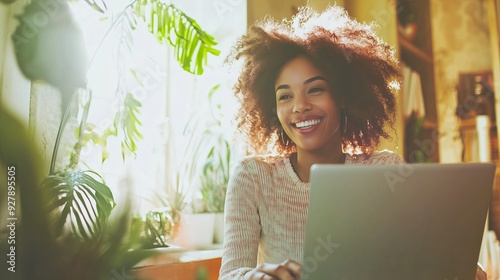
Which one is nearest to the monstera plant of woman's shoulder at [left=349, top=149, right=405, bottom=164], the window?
the window

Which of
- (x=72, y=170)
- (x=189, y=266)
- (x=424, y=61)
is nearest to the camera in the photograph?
(x=72, y=170)

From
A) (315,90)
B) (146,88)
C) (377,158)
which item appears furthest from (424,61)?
(146,88)

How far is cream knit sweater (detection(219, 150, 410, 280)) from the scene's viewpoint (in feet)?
3.60

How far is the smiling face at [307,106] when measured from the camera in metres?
1.15

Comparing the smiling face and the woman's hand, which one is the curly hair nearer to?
the smiling face

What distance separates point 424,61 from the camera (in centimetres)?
224

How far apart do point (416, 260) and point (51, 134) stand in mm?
892

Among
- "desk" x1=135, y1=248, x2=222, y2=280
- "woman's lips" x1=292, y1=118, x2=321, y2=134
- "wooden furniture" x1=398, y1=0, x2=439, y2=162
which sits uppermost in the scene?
"wooden furniture" x1=398, y1=0, x2=439, y2=162

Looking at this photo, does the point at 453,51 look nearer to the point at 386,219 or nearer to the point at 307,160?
the point at 307,160

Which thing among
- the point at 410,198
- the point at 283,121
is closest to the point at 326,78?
the point at 283,121

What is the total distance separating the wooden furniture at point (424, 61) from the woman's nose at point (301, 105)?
1226 millimetres

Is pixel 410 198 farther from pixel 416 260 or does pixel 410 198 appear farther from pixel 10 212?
pixel 10 212

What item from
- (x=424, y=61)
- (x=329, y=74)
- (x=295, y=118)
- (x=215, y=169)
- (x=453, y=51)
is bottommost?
(x=215, y=169)

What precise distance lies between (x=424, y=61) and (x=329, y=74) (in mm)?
1245
